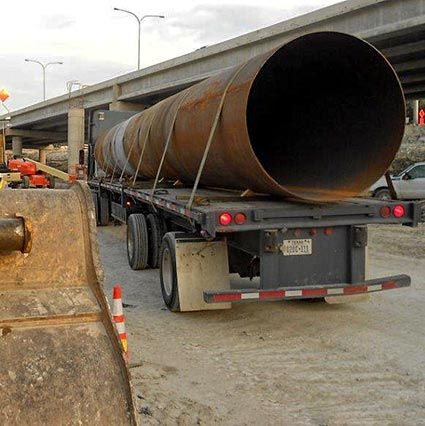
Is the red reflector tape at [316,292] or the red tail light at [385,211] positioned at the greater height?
the red tail light at [385,211]

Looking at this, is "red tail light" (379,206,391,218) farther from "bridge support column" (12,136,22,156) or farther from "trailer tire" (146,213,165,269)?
"bridge support column" (12,136,22,156)

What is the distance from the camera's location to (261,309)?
7.45 metres

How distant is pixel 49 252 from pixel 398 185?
822 inches

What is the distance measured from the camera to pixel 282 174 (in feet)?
26.9

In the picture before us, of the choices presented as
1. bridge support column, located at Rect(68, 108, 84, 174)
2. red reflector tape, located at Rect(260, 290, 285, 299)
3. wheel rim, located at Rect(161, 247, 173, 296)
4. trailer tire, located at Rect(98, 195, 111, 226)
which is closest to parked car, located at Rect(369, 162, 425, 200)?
trailer tire, located at Rect(98, 195, 111, 226)

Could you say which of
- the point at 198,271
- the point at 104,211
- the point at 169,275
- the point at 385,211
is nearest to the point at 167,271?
the point at 169,275

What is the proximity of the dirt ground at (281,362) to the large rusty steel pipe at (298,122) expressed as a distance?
58.5 inches

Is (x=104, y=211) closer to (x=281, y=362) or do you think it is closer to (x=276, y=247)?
(x=276, y=247)

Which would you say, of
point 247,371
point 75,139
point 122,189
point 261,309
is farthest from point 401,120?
point 75,139

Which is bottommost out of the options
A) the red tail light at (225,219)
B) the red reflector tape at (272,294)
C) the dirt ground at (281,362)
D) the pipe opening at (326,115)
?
the dirt ground at (281,362)

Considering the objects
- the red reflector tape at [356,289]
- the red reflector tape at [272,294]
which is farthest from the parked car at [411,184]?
the red reflector tape at [272,294]

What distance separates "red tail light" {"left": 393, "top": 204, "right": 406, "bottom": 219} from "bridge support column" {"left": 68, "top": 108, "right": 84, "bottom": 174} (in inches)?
1593

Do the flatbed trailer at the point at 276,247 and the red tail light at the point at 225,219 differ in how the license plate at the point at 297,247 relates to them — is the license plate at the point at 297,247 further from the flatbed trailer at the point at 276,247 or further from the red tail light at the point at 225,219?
the red tail light at the point at 225,219

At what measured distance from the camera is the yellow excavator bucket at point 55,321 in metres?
2.45
